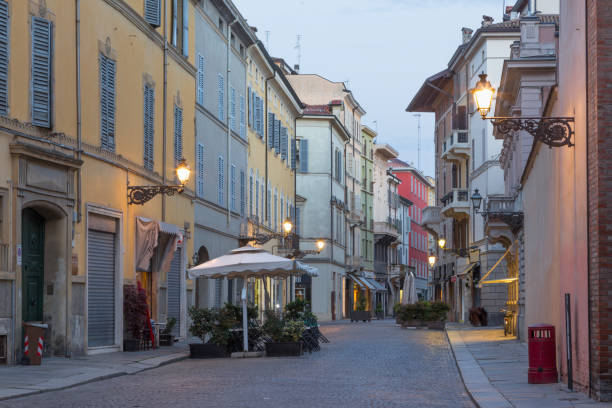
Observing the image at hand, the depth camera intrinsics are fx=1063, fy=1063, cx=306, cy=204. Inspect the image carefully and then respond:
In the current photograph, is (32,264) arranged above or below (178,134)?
below

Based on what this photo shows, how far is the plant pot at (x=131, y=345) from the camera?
2470cm

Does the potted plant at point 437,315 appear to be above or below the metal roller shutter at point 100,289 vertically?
below

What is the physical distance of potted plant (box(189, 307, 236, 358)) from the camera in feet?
76.8

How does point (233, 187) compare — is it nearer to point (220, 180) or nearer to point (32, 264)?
point (220, 180)

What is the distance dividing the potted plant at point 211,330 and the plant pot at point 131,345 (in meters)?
1.86

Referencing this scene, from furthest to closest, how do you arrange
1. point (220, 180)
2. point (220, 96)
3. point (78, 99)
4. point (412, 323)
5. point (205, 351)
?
point (412, 323) < point (220, 96) < point (220, 180) < point (205, 351) < point (78, 99)

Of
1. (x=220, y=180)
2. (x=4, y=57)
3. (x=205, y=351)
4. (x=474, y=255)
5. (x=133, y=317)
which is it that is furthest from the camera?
(x=474, y=255)

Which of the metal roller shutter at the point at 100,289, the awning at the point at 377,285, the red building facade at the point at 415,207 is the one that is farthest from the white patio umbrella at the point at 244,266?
the red building facade at the point at 415,207

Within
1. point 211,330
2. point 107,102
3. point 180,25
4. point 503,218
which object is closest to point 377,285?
point 503,218

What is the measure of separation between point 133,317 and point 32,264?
15.7 feet

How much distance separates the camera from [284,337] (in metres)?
23.8

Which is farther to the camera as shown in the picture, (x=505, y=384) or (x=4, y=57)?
(x=4, y=57)

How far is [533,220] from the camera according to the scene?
2145 cm

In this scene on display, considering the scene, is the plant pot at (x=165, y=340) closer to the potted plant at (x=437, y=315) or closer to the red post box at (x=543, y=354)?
the red post box at (x=543, y=354)
